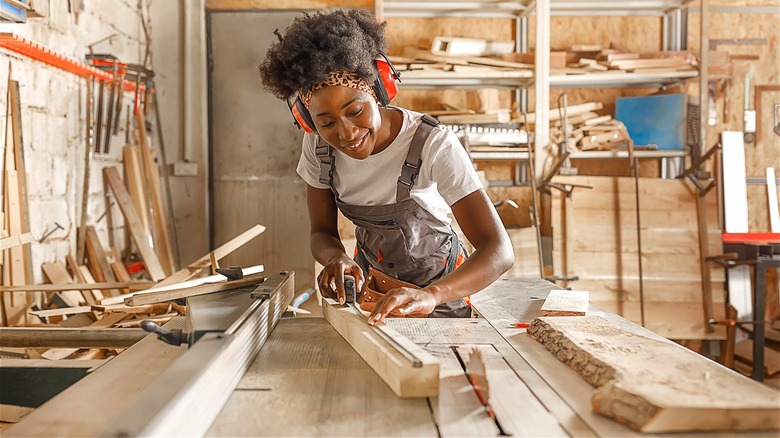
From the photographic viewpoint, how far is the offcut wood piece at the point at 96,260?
388 cm

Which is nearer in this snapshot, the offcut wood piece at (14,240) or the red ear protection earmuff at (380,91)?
the red ear protection earmuff at (380,91)

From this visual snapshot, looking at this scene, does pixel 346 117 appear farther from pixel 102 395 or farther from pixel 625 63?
pixel 625 63

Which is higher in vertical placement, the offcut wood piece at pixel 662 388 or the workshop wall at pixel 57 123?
the workshop wall at pixel 57 123

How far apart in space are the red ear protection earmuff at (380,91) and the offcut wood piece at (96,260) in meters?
2.46

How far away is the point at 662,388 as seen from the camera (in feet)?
3.30

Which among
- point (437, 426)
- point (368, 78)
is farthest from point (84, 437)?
point (368, 78)

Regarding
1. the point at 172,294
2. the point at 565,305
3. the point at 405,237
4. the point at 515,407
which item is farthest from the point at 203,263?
the point at 515,407

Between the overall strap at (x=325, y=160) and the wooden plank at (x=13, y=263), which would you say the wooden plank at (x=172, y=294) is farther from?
the wooden plank at (x=13, y=263)

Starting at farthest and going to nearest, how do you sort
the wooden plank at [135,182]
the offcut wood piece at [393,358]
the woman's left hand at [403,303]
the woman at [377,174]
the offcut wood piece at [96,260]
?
the wooden plank at [135,182], the offcut wood piece at [96,260], the woman at [377,174], the woman's left hand at [403,303], the offcut wood piece at [393,358]

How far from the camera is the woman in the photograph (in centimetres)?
178

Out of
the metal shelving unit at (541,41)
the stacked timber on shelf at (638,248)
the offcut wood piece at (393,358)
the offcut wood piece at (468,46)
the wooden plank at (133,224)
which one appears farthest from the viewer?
the offcut wood piece at (468,46)

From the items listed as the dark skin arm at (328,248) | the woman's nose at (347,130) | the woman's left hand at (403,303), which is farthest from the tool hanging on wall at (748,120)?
the woman's left hand at (403,303)

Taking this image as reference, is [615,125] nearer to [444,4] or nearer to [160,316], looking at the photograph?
[444,4]

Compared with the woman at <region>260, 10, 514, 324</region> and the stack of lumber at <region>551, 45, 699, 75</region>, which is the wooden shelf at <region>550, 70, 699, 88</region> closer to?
the stack of lumber at <region>551, 45, 699, 75</region>
